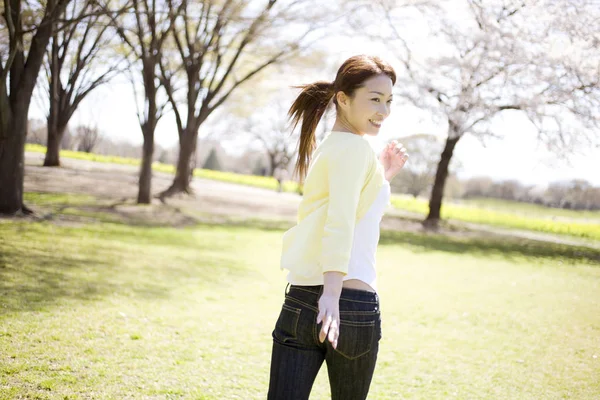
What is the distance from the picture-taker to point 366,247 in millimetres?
1641

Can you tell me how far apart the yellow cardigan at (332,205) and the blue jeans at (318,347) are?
3.6 inches

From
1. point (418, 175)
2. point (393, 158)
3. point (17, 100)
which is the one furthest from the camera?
point (418, 175)

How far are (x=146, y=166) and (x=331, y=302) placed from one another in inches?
543

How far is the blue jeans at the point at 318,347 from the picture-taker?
1.58m

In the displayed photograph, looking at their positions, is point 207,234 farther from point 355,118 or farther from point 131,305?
point 355,118

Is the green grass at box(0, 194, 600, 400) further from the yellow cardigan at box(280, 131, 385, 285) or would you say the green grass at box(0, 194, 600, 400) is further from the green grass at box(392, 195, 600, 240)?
the green grass at box(392, 195, 600, 240)

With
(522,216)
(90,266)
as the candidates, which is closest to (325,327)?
(90,266)

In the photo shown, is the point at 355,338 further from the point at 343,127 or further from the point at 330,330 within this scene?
the point at 343,127

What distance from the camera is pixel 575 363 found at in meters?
4.64

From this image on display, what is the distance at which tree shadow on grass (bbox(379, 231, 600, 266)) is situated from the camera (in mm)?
12812

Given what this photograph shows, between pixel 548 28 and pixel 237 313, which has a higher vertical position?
pixel 548 28

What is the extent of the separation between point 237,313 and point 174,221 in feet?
27.0

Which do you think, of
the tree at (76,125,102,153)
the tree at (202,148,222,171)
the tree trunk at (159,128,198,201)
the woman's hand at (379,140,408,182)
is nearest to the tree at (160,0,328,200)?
the tree trunk at (159,128,198,201)

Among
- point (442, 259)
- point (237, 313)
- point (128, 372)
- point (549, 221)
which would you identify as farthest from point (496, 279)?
point (549, 221)
